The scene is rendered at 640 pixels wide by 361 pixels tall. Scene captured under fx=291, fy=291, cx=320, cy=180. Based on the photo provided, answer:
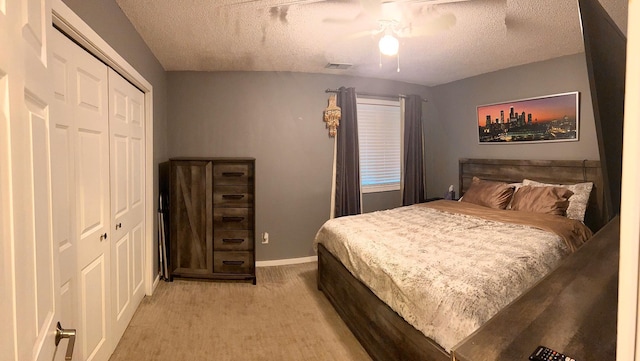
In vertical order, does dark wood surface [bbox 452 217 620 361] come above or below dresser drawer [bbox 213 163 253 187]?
below

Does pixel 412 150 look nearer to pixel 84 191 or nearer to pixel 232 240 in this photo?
pixel 232 240

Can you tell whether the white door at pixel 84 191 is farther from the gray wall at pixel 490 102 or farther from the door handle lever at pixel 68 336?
the gray wall at pixel 490 102

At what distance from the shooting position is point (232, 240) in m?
3.18

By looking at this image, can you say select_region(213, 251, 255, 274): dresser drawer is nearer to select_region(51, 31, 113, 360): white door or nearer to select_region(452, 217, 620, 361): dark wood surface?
select_region(51, 31, 113, 360): white door

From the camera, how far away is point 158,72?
3.15 m

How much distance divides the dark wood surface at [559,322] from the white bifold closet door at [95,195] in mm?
1331

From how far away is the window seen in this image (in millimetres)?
4305

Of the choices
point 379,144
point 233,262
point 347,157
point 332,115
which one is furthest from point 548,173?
point 233,262

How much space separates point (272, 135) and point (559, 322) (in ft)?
11.0

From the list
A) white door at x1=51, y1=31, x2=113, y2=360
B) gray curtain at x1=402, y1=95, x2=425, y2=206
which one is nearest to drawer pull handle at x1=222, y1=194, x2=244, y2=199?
white door at x1=51, y1=31, x2=113, y2=360

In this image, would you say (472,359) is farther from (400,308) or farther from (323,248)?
(323,248)

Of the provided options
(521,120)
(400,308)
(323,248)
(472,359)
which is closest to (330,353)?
(400,308)

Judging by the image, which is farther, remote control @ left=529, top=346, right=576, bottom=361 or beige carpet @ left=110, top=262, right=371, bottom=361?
beige carpet @ left=110, top=262, right=371, bottom=361

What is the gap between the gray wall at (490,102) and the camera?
3.03 meters
